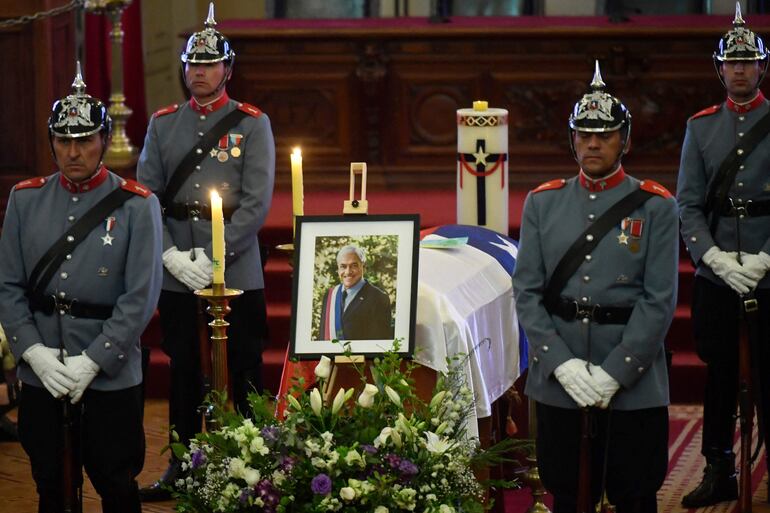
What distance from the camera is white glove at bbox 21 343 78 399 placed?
184 inches

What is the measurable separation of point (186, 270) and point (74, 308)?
911mm

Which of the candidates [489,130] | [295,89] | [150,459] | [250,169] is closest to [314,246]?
[250,169]

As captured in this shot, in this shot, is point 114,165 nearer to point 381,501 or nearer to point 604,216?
point 604,216

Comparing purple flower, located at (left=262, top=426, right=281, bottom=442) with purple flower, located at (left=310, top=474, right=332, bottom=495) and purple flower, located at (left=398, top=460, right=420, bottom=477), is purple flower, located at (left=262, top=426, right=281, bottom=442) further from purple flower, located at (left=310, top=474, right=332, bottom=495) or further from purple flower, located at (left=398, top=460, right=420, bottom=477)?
purple flower, located at (left=398, top=460, right=420, bottom=477)

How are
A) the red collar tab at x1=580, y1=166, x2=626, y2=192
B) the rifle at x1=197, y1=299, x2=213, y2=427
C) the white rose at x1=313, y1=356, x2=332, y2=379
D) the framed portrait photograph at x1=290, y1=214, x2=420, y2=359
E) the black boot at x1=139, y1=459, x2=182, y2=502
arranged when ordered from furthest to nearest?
the black boot at x1=139, y1=459, x2=182, y2=502 < the rifle at x1=197, y1=299, x2=213, y2=427 < the red collar tab at x1=580, y1=166, x2=626, y2=192 < the framed portrait photograph at x1=290, y1=214, x2=420, y2=359 < the white rose at x1=313, y1=356, x2=332, y2=379

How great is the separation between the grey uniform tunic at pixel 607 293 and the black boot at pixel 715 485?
136 cm

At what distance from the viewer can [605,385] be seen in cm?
454

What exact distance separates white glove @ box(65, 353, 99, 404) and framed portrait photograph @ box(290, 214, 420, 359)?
0.67 m

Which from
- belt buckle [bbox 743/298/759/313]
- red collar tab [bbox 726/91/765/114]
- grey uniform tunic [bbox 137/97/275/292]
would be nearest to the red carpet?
belt buckle [bbox 743/298/759/313]

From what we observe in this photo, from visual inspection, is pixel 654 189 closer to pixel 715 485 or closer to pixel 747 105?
pixel 747 105

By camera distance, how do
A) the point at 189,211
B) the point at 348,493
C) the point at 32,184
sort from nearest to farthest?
the point at 348,493 → the point at 32,184 → the point at 189,211

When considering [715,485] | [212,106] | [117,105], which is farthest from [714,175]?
[117,105]

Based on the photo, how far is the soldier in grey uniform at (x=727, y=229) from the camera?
5637 millimetres

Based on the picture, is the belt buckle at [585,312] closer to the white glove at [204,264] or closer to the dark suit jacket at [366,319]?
the dark suit jacket at [366,319]
